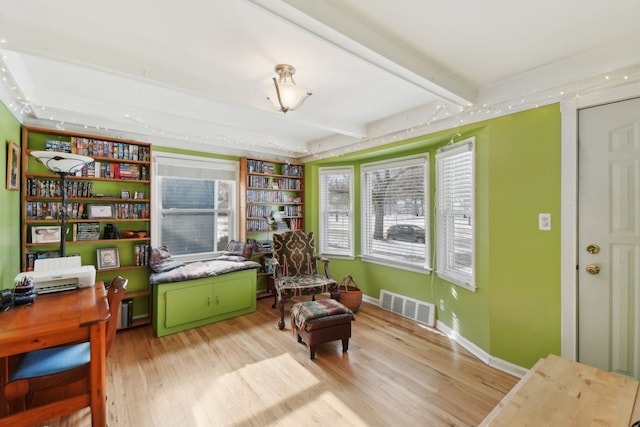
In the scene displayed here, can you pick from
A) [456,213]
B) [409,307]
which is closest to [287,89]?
[456,213]

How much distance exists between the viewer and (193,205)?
4.01 metres

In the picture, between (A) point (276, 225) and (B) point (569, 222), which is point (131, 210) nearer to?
(A) point (276, 225)

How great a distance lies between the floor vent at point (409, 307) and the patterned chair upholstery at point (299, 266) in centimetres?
81

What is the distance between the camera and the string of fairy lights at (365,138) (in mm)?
1993

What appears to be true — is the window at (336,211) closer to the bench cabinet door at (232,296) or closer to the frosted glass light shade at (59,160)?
the bench cabinet door at (232,296)

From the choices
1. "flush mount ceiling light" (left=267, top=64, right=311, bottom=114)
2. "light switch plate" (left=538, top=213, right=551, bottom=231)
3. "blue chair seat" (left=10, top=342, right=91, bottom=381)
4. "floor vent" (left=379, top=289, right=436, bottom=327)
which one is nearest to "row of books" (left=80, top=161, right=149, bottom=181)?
"blue chair seat" (left=10, top=342, right=91, bottom=381)

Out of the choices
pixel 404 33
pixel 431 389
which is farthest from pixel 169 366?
pixel 404 33

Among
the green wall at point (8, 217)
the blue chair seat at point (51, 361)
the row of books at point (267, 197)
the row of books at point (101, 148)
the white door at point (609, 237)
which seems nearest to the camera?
the blue chair seat at point (51, 361)

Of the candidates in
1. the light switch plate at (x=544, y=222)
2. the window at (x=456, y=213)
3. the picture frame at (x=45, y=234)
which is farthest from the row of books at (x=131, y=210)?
the light switch plate at (x=544, y=222)

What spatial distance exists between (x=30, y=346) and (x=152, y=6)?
1870 mm

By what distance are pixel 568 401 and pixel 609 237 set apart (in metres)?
1.33

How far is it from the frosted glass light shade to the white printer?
2.57 feet

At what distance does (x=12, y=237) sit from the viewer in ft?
8.10

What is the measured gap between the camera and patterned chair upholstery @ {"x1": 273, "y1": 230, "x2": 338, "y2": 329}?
3521 mm
